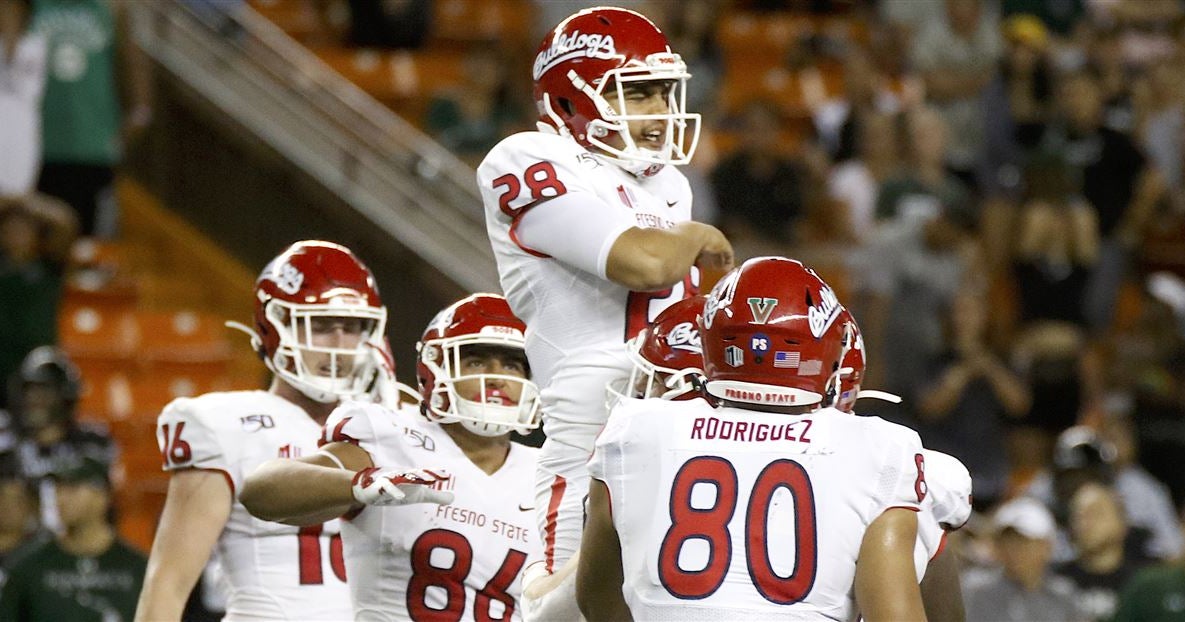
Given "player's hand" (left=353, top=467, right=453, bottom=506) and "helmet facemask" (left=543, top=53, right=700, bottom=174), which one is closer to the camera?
"player's hand" (left=353, top=467, right=453, bottom=506)

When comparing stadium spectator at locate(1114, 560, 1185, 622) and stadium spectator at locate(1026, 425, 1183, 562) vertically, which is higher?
stadium spectator at locate(1026, 425, 1183, 562)

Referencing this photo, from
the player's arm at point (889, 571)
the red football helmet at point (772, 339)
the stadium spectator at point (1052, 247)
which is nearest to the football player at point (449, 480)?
the red football helmet at point (772, 339)

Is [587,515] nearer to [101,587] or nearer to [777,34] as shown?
[101,587]

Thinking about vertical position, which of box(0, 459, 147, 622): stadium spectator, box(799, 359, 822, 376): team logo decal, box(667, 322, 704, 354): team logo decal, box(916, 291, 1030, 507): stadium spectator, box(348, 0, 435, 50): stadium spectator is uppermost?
box(348, 0, 435, 50): stadium spectator

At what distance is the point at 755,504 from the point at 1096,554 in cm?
563

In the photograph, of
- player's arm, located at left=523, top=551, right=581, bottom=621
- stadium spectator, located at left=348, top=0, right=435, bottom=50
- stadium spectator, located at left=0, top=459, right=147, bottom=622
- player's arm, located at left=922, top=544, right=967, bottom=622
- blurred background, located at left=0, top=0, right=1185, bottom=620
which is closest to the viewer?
player's arm, located at left=922, top=544, right=967, bottom=622

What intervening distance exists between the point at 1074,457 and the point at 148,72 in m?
5.80

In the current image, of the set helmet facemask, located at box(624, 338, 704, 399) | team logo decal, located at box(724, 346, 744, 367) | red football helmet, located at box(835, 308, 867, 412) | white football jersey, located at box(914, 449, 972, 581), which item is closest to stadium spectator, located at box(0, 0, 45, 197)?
helmet facemask, located at box(624, 338, 704, 399)

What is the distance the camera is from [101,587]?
25.0 feet

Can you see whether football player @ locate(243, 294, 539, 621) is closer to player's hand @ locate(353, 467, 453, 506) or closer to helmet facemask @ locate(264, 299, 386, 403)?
player's hand @ locate(353, 467, 453, 506)

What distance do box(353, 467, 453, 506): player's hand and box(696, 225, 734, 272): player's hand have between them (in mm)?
817

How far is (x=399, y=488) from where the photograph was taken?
462 cm

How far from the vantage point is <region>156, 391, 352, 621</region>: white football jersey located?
18.1 feet

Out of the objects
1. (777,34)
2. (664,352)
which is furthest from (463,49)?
(664,352)
